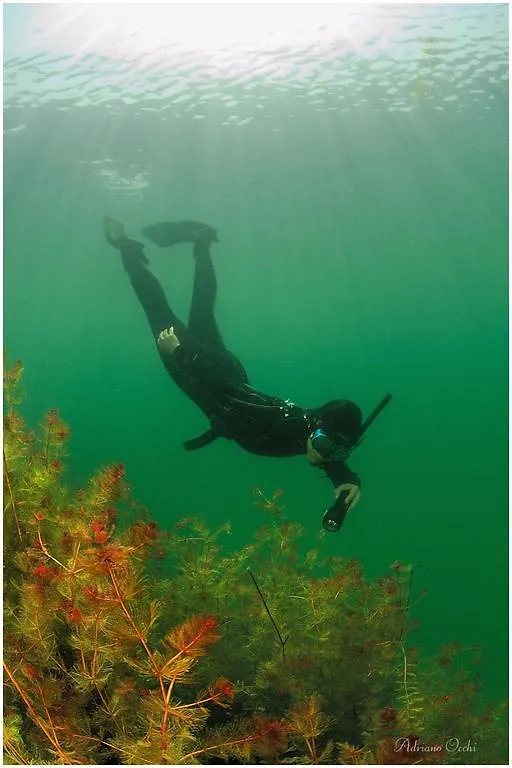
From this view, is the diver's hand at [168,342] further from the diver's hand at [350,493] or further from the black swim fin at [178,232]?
the black swim fin at [178,232]

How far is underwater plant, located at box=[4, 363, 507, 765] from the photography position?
2287 millimetres

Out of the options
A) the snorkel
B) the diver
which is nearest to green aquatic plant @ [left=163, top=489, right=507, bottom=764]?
Answer: the snorkel

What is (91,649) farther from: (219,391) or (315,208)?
(315,208)

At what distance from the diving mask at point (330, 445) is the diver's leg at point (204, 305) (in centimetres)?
314

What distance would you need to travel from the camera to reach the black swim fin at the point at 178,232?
33.0 ft

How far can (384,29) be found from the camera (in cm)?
1362

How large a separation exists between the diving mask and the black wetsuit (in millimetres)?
180

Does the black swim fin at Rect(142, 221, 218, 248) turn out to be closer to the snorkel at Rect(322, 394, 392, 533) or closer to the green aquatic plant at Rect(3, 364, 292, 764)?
the snorkel at Rect(322, 394, 392, 533)

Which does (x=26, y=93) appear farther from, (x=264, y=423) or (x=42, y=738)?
(x=42, y=738)

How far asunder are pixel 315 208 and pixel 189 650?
25.9 m

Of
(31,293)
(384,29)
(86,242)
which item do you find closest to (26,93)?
(384,29)

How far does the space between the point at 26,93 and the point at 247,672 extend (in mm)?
18934

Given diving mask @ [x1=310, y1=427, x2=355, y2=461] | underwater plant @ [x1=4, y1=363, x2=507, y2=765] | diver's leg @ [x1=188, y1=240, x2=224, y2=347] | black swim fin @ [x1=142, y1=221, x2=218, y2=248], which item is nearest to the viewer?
underwater plant @ [x1=4, y1=363, x2=507, y2=765]

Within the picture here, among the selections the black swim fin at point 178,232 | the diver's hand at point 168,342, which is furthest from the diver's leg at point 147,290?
the black swim fin at point 178,232
